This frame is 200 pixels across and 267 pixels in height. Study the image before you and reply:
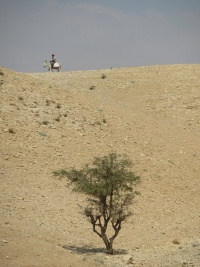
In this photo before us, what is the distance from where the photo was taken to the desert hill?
16766mm

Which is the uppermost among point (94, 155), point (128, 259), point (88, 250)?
point (94, 155)

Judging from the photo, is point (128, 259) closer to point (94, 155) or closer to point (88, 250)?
point (88, 250)

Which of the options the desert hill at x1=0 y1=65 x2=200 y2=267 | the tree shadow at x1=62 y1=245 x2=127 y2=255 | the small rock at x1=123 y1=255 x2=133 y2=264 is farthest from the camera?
the desert hill at x1=0 y1=65 x2=200 y2=267

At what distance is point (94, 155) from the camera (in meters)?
26.5

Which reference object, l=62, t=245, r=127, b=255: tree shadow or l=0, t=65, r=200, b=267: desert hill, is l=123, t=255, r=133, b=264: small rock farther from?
l=62, t=245, r=127, b=255: tree shadow

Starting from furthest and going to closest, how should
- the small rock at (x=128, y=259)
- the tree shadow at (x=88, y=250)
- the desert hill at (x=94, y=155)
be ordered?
the desert hill at (x=94, y=155), the tree shadow at (x=88, y=250), the small rock at (x=128, y=259)

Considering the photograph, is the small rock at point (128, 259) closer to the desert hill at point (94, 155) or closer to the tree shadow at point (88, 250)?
the desert hill at point (94, 155)

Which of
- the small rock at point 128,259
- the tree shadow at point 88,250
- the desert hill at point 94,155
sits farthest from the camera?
the desert hill at point 94,155

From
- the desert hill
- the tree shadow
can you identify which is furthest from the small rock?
the tree shadow

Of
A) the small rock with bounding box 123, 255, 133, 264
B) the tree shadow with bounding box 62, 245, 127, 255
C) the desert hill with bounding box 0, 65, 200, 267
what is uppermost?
the desert hill with bounding box 0, 65, 200, 267

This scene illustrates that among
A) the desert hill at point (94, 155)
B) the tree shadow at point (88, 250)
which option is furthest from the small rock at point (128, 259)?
the tree shadow at point (88, 250)

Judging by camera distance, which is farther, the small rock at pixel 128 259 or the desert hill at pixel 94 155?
the desert hill at pixel 94 155

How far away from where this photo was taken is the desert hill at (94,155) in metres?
16.8

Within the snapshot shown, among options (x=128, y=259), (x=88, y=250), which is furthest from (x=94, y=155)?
(x=128, y=259)
